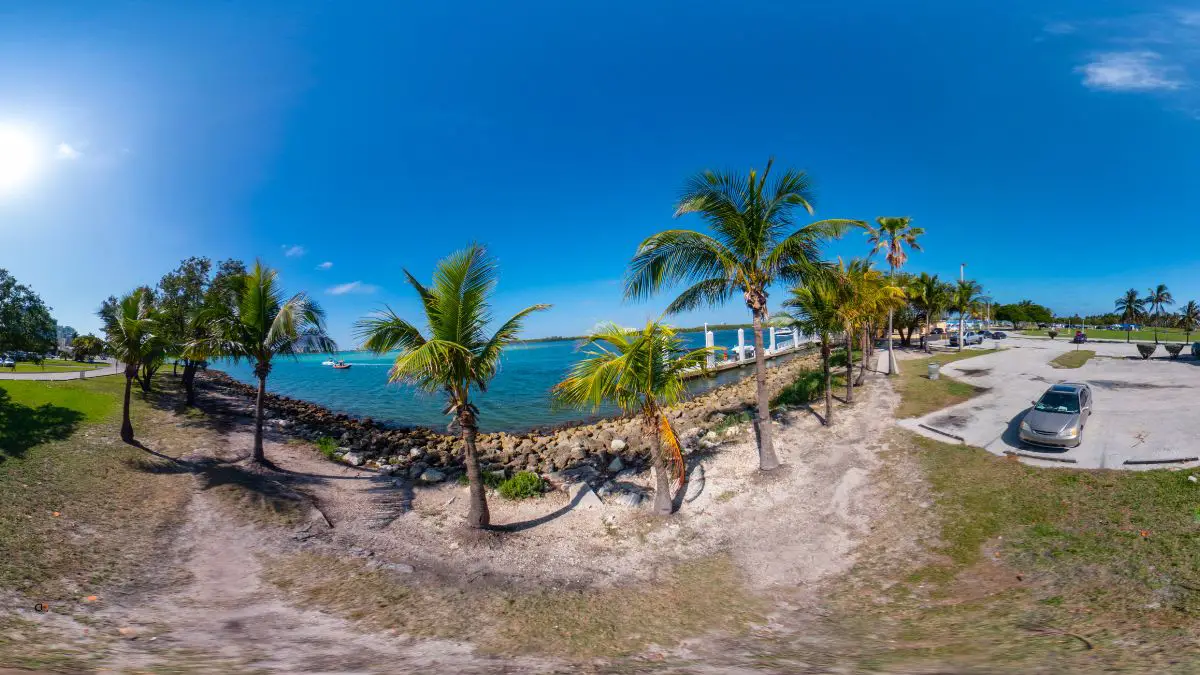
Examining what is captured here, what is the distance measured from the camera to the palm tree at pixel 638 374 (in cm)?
934

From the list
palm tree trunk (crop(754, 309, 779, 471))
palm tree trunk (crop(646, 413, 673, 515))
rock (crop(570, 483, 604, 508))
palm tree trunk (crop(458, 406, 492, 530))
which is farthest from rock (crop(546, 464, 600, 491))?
palm tree trunk (crop(754, 309, 779, 471))

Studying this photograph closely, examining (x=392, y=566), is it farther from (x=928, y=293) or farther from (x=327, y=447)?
(x=928, y=293)

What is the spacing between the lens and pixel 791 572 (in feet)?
26.0

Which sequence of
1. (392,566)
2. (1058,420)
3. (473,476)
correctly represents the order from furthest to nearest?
1. (1058,420)
2. (473,476)
3. (392,566)

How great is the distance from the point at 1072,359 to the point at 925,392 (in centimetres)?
1706

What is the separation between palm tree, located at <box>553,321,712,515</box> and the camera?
9344mm

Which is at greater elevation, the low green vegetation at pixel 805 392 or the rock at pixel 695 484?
the low green vegetation at pixel 805 392

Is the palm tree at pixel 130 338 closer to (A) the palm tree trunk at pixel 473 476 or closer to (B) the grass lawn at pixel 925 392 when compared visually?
(A) the palm tree trunk at pixel 473 476

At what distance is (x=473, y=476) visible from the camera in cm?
987

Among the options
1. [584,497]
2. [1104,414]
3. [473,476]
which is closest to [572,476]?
[584,497]

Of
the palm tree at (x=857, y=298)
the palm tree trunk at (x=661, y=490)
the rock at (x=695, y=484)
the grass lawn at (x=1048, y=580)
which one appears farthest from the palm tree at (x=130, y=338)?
the palm tree at (x=857, y=298)

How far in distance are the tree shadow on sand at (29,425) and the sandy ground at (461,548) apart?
304 cm

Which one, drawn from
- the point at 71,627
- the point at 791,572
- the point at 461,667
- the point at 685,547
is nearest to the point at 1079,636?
the point at 791,572

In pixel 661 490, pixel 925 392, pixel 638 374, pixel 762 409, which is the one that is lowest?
pixel 661 490
